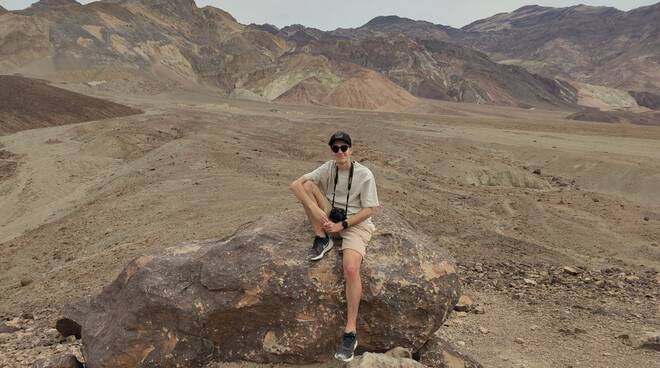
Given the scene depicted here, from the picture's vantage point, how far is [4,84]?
3822cm

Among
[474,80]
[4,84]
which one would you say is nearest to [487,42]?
[474,80]

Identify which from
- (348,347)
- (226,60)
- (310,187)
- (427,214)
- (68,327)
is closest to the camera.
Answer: (348,347)

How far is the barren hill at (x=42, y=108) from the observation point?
32.8 metres

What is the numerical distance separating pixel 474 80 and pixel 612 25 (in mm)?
85592

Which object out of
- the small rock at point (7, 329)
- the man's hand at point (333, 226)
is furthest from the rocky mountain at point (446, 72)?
the man's hand at point (333, 226)

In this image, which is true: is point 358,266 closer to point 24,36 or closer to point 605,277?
point 605,277

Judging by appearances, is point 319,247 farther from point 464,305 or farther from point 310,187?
point 464,305

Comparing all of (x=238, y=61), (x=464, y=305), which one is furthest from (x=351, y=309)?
(x=238, y=61)

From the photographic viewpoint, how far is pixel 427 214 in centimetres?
1355

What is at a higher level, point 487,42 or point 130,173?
point 487,42

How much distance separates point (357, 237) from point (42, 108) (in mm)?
36865

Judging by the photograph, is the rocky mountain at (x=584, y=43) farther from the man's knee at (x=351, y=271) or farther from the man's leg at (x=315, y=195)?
the man's knee at (x=351, y=271)

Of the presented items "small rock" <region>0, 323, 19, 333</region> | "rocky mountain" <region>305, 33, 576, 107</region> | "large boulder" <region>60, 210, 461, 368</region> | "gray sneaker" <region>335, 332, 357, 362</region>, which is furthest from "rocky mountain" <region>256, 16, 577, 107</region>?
"gray sneaker" <region>335, 332, 357, 362</region>

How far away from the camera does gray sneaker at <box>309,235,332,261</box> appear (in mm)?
4711
